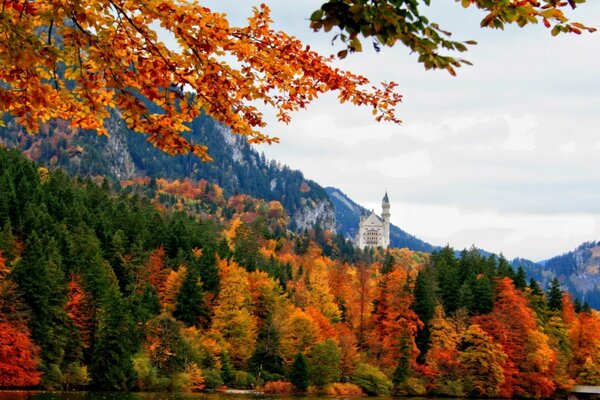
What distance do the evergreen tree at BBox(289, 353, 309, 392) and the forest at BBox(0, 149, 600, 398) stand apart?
0.11 m

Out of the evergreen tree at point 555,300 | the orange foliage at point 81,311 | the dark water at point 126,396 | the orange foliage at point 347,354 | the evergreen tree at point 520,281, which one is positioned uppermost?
the evergreen tree at point 520,281

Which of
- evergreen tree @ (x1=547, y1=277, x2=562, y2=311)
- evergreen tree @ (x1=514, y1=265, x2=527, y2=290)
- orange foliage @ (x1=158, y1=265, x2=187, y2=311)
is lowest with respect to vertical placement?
orange foliage @ (x1=158, y1=265, x2=187, y2=311)

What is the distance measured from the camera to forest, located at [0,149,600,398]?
185ft

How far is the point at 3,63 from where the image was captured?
35.0 feet

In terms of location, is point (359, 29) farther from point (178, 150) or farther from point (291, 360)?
point (291, 360)

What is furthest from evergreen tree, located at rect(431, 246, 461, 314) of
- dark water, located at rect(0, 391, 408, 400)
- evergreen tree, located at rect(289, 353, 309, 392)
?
dark water, located at rect(0, 391, 408, 400)

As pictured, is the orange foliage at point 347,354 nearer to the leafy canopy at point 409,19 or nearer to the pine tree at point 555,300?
the pine tree at point 555,300

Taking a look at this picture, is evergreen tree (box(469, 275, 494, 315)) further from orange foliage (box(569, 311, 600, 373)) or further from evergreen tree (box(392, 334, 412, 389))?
evergreen tree (box(392, 334, 412, 389))

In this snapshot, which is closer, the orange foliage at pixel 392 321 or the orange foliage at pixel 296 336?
the orange foliage at pixel 296 336

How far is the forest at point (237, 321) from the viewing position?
56.3 metres

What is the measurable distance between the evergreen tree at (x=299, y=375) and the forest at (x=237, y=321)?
0.11 m

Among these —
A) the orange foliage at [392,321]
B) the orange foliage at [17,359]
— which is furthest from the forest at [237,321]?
the orange foliage at [392,321]

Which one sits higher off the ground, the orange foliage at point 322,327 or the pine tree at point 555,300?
the pine tree at point 555,300

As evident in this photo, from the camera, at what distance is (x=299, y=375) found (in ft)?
212
